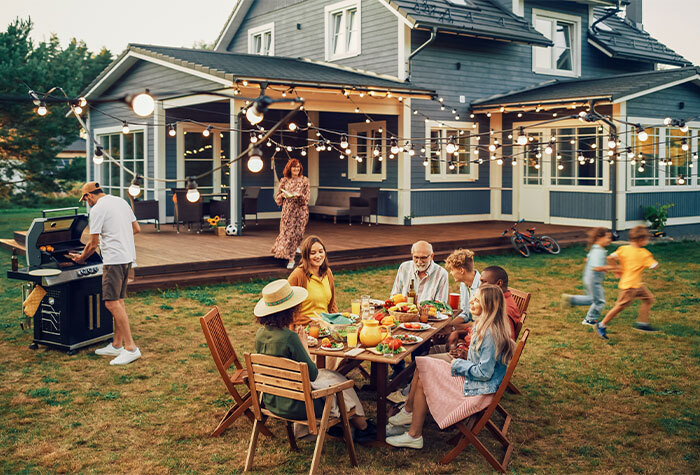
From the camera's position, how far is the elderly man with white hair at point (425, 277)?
5.85 m

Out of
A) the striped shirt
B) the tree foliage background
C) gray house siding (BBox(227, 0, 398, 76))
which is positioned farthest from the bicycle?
the tree foliage background

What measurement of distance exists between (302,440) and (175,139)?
13129 mm

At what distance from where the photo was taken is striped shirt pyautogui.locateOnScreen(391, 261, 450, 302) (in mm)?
5895

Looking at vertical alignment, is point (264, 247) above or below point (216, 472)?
above

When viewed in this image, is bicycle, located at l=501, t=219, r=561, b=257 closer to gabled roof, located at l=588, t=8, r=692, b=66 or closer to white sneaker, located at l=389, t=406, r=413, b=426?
gabled roof, located at l=588, t=8, r=692, b=66

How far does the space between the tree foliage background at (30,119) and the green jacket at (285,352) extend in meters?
19.7

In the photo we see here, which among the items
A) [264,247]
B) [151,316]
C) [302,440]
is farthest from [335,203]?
[302,440]

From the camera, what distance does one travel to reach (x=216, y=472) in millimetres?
4266

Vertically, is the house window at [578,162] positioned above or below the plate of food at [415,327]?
above

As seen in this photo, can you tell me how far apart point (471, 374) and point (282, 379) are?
120cm

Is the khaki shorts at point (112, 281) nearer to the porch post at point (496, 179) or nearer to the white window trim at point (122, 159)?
the white window trim at point (122, 159)

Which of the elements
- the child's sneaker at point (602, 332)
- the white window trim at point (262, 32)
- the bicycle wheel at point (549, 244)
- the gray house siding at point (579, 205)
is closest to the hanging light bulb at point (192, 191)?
the child's sneaker at point (602, 332)

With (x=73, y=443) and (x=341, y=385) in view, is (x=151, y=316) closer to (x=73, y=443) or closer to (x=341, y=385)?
(x=73, y=443)

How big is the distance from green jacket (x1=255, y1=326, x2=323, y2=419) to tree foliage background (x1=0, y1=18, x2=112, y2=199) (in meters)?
19.7
